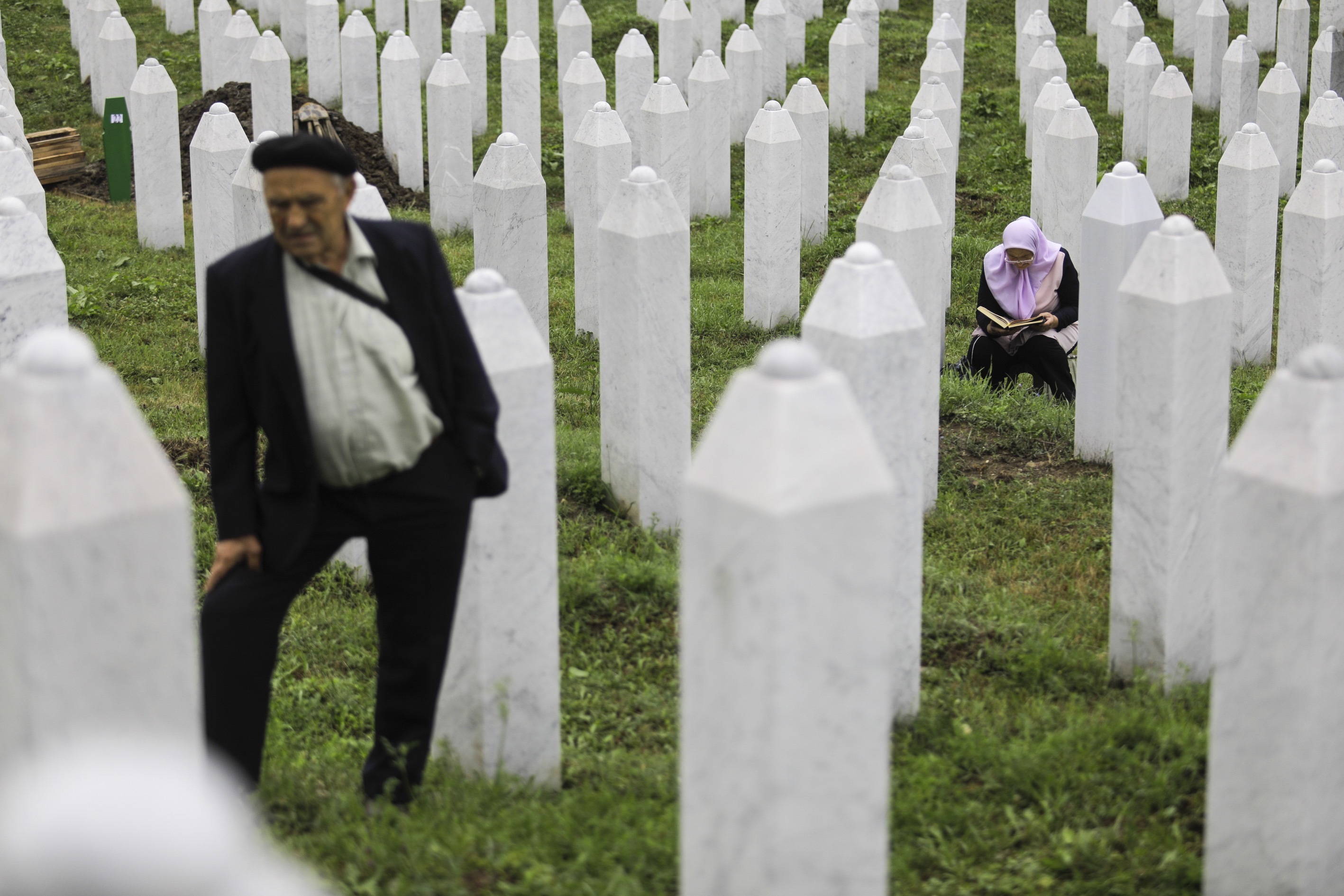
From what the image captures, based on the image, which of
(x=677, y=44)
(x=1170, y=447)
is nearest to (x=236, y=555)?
(x=1170, y=447)

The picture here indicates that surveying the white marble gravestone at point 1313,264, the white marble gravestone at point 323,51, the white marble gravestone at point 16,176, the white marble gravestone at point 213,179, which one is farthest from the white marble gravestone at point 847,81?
the white marble gravestone at point 16,176

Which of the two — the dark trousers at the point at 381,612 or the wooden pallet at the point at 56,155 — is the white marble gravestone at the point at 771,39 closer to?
the wooden pallet at the point at 56,155

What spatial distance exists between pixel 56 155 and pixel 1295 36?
35.7 ft

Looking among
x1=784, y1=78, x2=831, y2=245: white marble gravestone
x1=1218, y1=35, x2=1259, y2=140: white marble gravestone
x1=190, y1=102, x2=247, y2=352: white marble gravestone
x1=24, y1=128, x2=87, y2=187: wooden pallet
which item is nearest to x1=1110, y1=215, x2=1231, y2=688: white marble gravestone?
x1=190, y1=102, x2=247, y2=352: white marble gravestone

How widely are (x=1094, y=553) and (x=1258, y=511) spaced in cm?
259

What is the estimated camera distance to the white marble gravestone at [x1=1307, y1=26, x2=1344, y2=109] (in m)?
13.0

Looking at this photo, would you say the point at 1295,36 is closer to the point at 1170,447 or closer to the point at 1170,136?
the point at 1170,136

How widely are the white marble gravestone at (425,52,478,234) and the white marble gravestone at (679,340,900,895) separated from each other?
8.47 meters

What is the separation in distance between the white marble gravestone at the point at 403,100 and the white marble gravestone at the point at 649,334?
670 cm

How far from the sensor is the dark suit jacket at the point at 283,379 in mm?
3545

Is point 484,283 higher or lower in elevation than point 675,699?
higher

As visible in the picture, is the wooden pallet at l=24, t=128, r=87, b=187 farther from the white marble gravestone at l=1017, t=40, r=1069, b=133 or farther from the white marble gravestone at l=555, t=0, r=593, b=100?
the white marble gravestone at l=1017, t=40, r=1069, b=133

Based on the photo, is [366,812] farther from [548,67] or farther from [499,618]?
[548,67]

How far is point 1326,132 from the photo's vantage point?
32.5ft
